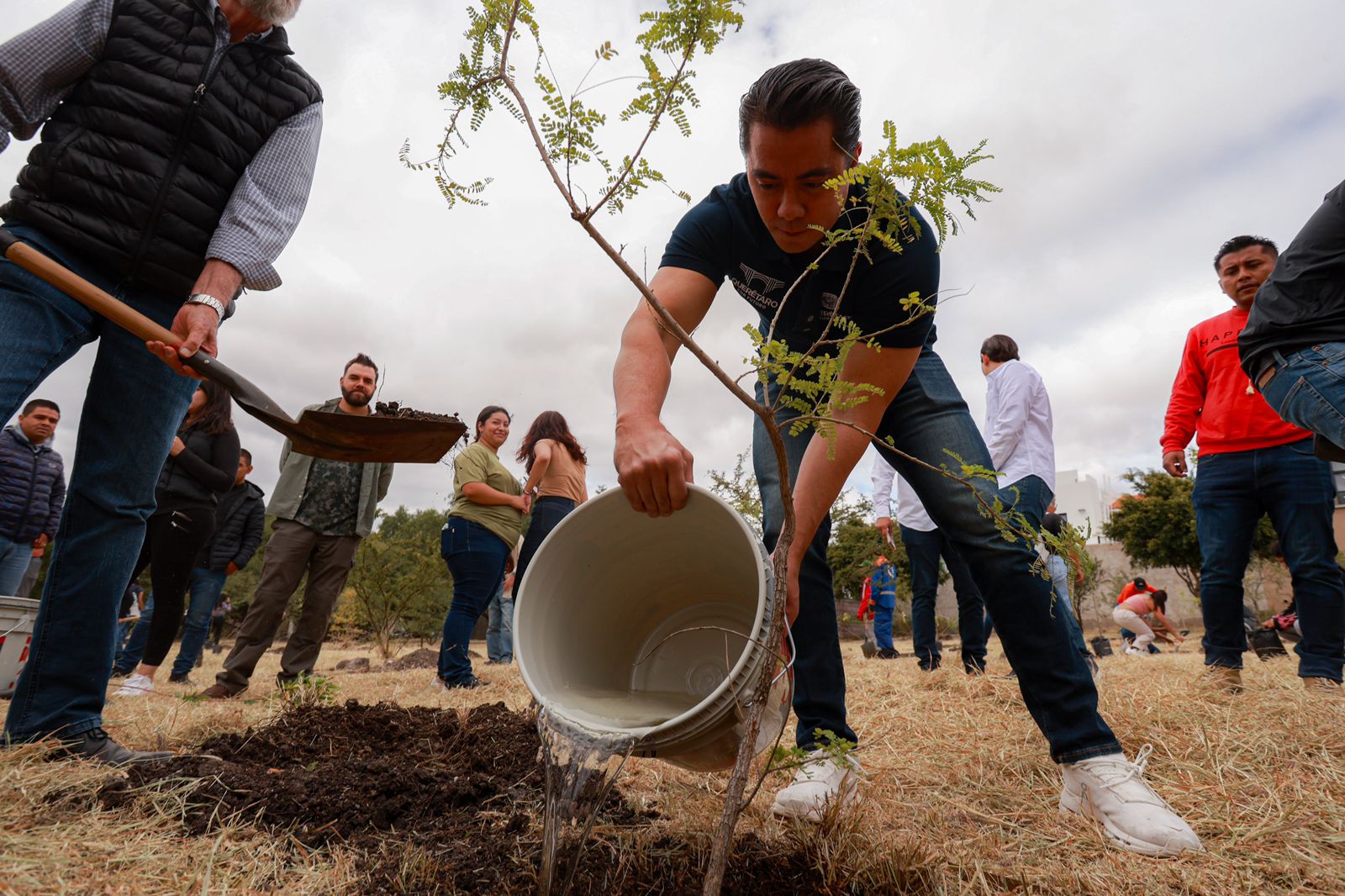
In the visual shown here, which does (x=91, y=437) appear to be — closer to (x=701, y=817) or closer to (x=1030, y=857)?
(x=701, y=817)

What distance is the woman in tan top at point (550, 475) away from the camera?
17.2 feet

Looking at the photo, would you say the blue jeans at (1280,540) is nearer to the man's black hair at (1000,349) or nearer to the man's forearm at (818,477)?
the man's black hair at (1000,349)

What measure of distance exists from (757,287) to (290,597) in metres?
Result: 3.48

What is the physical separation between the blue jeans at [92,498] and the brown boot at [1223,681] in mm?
4235

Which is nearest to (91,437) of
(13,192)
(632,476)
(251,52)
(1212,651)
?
(13,192)

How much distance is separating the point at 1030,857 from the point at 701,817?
742 millimetres

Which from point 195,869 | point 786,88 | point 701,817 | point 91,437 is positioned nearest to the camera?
point 195,869

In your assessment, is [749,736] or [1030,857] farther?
[1030,857]

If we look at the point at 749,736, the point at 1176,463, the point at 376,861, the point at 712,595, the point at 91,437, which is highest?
the point at 1176,463

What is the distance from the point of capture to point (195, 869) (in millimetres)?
1376

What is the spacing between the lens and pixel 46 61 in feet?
6.37

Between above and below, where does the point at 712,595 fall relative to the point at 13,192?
below

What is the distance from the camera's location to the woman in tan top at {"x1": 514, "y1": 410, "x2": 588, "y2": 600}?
525 centimetres

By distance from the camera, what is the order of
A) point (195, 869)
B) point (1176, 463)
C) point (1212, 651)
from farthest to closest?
point (1176, 463) → point (1212, 651) → point (195, 869)
